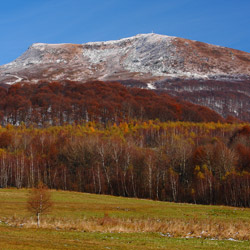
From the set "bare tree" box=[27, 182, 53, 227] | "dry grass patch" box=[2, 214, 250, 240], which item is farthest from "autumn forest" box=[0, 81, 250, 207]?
"bare tree" box=[27, 182, 53, 227]

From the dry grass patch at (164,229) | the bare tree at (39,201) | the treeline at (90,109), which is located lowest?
the dry grass patch at (164,229)

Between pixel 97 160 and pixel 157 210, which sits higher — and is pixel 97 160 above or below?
above

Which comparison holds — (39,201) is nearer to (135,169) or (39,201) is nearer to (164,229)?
(164,229)

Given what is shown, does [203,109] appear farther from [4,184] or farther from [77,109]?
[4,184]

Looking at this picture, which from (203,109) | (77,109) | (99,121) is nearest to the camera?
(99,121)

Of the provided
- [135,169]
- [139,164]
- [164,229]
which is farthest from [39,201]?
[139,164]

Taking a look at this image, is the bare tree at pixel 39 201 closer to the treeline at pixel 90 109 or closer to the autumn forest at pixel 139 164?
the autumn forest at pixel 139 164

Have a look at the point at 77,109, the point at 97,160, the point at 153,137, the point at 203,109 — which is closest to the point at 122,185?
the point at 97,160

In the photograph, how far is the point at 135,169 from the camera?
85625 mm

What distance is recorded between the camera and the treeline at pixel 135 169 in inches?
2817

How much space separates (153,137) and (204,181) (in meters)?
51.6

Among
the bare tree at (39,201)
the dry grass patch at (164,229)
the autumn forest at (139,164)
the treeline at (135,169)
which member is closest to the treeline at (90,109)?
the autumn forest at (139,164)

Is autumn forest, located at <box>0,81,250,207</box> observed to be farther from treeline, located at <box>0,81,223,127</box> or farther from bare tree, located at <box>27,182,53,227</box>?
bare tree, located at <box>27,182,53,227</box>

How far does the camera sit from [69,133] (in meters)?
120
